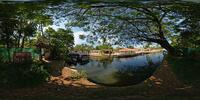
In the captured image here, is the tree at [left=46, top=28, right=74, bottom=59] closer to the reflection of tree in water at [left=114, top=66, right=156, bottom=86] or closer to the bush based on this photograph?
the bush

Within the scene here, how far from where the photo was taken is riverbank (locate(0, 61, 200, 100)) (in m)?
5.06

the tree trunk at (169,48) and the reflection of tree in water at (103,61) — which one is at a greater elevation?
the tree trunk at (169,48)

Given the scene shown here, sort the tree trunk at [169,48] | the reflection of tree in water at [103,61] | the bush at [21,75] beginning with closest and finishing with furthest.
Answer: the reflection of tree in water at [103,61]
the bush at [21,75]
the tree trunk at [169,48]

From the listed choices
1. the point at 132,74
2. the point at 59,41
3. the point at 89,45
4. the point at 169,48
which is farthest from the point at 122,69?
the point at 59,41

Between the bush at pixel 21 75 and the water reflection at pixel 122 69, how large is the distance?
1.24 feet

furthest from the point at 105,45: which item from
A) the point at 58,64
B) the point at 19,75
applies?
the point at 19,75

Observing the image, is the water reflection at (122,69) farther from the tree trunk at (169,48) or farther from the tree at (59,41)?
the tree at (59,41)

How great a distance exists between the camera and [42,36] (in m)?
4.99

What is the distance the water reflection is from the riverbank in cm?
6

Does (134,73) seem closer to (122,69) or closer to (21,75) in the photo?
(122,69)

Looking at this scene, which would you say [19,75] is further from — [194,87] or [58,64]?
[194,87]

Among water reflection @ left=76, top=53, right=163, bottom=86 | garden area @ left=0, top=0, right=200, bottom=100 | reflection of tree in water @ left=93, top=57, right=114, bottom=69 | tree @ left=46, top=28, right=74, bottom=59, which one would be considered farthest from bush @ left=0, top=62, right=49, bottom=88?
reflection of tree in water @ left=93, top=57, right=114, bottom=69

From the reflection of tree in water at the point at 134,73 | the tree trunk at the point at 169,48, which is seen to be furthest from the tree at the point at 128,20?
the reflection of tree in water at the point at 134,73

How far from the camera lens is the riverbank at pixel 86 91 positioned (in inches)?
199
